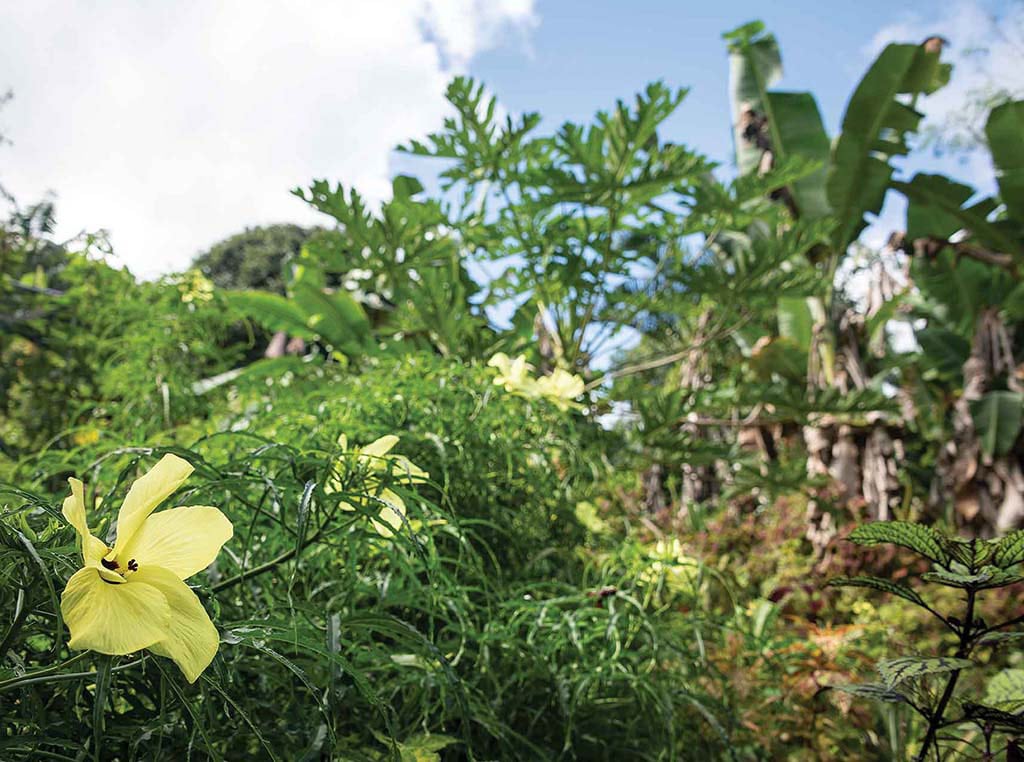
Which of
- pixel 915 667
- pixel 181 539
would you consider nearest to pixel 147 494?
pixel 181 539

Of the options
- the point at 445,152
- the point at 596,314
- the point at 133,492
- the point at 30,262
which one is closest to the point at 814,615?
the point at 596,314

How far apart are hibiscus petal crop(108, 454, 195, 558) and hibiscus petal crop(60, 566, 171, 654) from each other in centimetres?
3

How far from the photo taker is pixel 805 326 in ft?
17.3

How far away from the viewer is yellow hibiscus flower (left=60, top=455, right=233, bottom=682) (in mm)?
367

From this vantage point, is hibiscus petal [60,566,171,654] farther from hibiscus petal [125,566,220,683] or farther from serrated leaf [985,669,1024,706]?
serrated leaf [985,669,1024,706]

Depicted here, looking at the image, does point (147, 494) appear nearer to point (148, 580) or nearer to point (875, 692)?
point (148, 580)

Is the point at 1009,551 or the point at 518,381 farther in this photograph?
the point at 518,381

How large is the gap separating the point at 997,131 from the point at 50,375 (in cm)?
534

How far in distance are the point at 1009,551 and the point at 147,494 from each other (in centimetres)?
58

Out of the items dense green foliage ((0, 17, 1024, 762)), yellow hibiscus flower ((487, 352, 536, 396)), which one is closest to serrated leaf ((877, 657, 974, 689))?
dense green foliage ((0, 17, 1024, 762))

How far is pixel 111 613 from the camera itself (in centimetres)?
37

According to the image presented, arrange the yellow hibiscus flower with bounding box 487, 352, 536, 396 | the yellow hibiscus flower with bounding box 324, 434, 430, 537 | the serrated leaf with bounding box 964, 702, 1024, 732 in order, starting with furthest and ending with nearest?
the yellow hibiscus flower with bounding box 487, 352, 536, 396 < the yellow hibiscus flower with bounding box 324, 434, 430, 537 < the serrated leaf with bounding box 964, 702, 1024, 732

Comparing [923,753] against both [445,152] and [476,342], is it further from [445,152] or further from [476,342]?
[445,152]

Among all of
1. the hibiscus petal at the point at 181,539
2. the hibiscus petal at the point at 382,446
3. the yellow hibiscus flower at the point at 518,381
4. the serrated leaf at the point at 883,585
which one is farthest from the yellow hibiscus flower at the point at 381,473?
the yellow hibiscus flower at the point at 518,381
